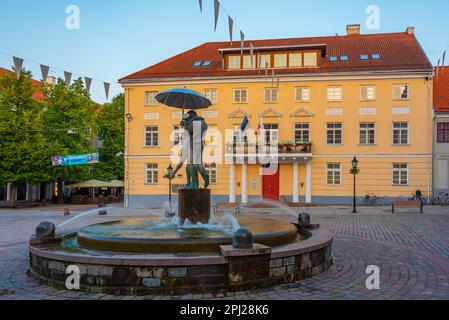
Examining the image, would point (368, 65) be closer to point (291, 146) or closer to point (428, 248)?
point (291, 146)

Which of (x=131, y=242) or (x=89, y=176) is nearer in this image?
(x=131, y=242)

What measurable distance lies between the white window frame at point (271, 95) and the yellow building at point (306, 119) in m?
0.08

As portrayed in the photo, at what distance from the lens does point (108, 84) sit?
18016mm

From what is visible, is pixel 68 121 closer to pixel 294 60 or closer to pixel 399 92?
pixel 294 60

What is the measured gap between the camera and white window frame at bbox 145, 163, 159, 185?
33.2 meters

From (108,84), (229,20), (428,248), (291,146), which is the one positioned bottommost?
(428,248)

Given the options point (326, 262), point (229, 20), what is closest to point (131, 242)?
point (326, 262)

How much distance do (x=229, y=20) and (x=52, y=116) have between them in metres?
29.2

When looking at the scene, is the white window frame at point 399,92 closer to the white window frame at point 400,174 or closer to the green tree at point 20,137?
the white window frame at point 400,174

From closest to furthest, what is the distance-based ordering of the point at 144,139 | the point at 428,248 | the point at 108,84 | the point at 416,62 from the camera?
the point at 428,248 < the point at 108,84 < the point at 416,62 < the point at 144,139

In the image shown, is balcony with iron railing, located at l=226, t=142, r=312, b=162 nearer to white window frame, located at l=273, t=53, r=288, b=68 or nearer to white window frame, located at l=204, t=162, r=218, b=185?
white window frame, located at l=204, t=162, r=218, b=185

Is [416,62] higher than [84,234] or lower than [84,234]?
higher

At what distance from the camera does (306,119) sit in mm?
31375

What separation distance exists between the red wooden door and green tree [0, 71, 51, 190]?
18.4 metres
